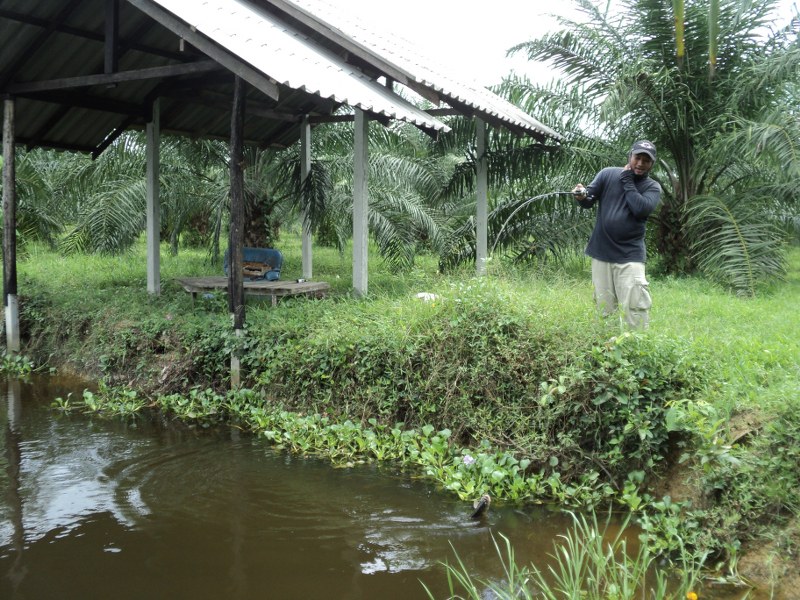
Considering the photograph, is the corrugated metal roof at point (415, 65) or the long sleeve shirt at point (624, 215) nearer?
the long sleeve shirt at point (624, 215)

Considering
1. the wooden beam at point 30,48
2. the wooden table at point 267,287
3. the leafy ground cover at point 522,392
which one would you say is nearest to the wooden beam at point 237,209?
the leafy ground cover at point 522,392

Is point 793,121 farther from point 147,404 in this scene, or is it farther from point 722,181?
point 147,404

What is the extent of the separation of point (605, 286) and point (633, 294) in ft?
0.95

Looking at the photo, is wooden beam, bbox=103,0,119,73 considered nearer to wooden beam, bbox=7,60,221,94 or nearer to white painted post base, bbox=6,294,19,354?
wooden beam, bbox=7,60,221,94

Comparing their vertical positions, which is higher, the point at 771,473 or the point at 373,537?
the point at 771,473

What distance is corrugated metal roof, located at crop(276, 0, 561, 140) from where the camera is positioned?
839cm

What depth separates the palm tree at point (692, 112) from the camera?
32.5 feet

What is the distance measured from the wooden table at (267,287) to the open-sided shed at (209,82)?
2.75ft

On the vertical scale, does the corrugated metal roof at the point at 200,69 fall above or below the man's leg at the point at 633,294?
above

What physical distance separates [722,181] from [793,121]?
2.47m

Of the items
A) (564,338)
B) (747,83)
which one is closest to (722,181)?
(747,83)

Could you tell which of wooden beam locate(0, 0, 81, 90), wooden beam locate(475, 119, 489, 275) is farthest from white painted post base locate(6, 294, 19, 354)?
wooden beam locate(475, 119, 489, 275)

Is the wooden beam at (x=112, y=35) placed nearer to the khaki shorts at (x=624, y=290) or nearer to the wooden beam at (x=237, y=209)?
the wooden beam at (x=237, y=209)

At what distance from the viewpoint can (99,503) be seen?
5.14 metres
